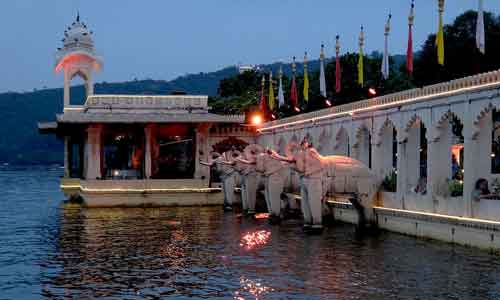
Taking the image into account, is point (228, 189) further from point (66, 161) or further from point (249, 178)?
point (66, 161)

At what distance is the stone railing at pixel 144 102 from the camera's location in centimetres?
4606

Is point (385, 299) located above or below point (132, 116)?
below

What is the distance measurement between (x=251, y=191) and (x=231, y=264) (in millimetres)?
15530

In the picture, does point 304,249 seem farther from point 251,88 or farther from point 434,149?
point 251,88

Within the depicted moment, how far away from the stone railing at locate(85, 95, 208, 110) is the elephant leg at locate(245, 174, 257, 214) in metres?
11.4

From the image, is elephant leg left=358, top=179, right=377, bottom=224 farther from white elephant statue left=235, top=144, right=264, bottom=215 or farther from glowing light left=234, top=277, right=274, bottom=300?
glowing light left=234, top=277, right=274, bottom=300

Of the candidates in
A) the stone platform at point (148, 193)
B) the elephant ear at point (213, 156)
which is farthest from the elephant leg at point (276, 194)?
the stone platform at point (148, 193)

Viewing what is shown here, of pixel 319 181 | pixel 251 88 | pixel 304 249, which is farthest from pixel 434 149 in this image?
pixel 251 88

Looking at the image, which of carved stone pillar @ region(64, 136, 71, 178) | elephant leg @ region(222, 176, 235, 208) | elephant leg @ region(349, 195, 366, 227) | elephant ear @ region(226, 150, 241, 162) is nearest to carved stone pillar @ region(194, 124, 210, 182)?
elephant leg @ region(222, 176, 235, 208)

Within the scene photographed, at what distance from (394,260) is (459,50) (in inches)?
1636

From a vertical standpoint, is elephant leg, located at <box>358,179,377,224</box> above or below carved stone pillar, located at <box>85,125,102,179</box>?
below

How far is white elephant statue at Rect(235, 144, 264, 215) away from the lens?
35.5 meters

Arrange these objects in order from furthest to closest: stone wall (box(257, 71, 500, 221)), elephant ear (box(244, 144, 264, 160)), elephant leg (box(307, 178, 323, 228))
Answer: elephant ear (box(244, 144, 264, 160))
elephant leg (box(307, 178, 323, 228))
stone wall (box(257, 71, 500, 221))

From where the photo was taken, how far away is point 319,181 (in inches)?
1067
